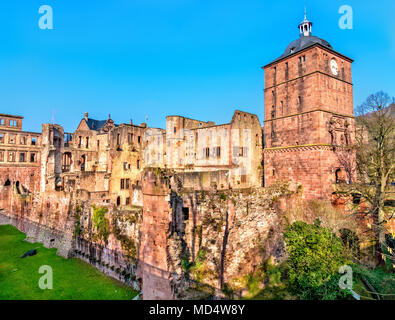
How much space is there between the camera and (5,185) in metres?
35.7

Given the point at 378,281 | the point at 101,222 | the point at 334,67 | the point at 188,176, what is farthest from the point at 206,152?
the point at 378,281

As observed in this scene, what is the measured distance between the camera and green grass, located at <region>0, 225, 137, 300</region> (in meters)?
14.1

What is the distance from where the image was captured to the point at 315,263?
15.3 metres

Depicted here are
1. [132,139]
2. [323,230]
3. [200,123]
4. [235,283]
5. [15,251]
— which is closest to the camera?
[235,283]

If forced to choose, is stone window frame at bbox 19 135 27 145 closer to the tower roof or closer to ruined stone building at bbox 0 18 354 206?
ruined stone building at bbox 0 18 354 206

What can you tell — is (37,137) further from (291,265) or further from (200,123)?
(291,265)

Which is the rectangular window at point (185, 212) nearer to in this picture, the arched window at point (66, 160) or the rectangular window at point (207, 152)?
the rectangular window at point (207, 152)

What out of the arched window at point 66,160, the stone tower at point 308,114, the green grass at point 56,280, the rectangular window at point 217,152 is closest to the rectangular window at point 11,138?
the arched window at point 66,160

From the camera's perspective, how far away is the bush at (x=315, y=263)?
14.3 metres

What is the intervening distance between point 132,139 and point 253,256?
21801 millimetres

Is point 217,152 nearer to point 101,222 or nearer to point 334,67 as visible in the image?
point 334,67

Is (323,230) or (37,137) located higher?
(37,137)

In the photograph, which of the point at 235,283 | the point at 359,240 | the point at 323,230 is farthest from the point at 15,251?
the point at 359,240

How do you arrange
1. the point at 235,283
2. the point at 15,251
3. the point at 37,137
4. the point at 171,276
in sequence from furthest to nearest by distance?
the point at 37,137 → the point at 15,251 → the point at 235,283 → the point at 171,276
